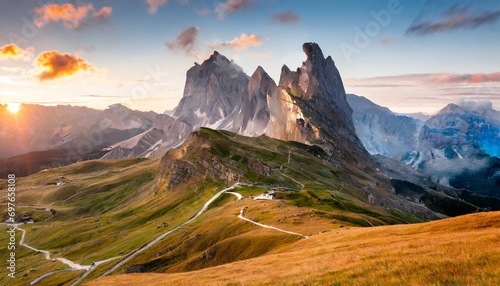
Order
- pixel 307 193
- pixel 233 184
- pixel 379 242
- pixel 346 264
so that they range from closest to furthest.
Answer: pixel 346 264 → pixel 379 242 → pixel 307 193 → pixel 233 184

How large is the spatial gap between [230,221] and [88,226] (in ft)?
439

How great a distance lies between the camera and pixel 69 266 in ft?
427

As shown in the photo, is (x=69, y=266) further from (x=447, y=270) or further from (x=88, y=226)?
(x=447, y=270)

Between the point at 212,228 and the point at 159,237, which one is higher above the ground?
the point at 212,228

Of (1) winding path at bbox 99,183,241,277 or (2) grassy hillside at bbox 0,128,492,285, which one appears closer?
(2) grassy hillside at bbox 0,128,492,285

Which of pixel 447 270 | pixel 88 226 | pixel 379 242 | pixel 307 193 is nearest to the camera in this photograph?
→ pixel 447 270

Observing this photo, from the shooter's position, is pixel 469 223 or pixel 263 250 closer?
pixel 469 223

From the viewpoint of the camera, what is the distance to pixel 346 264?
28172mm

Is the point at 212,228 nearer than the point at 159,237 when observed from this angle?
Yes

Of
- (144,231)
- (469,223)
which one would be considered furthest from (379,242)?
(144,231)

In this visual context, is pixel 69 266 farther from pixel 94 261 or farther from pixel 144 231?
pixel 144 231

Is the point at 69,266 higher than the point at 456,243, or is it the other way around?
the point at 456,243

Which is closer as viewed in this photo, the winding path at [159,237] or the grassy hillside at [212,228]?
the grassy hillside at [212,228]

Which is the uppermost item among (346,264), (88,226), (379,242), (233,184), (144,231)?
(346,264)
